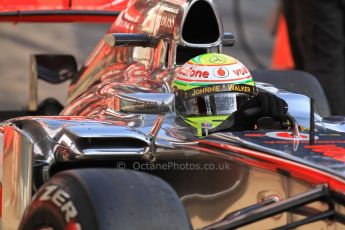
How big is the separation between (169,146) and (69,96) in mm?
2095

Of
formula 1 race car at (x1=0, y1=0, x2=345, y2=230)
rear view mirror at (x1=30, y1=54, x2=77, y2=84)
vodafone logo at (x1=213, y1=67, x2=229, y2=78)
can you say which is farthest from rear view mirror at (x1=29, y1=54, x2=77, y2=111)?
vodafone logo at (x1=213, y1=67, x2=229, y2=78)

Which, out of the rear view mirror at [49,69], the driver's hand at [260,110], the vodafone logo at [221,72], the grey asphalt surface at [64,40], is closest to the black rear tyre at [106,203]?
the driver's hand at [260,110]

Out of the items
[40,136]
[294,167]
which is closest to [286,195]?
[294,167]

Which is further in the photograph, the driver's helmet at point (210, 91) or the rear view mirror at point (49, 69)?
the rear view mirror at point (49, 69)

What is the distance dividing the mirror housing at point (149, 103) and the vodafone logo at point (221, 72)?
0.73 ft

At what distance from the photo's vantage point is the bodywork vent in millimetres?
5916

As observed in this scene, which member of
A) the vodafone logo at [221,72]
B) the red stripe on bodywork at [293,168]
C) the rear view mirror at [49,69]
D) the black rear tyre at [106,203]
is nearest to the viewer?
the black rear tyre at [106,203]

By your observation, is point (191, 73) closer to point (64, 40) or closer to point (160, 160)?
point (160, 160)

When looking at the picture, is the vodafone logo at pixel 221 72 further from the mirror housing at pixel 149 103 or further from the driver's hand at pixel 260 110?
the driver's hand at pixel 260 110

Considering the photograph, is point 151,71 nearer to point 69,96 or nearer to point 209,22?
point 209,22

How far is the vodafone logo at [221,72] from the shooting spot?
5.39 metres

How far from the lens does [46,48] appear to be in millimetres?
11492

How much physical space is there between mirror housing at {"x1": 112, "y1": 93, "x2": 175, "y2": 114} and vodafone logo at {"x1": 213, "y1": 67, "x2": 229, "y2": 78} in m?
0.22

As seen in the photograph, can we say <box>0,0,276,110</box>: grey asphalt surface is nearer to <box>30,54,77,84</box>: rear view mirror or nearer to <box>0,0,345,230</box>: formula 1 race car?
<box>30,54,77,84</box>: rear view mirror
